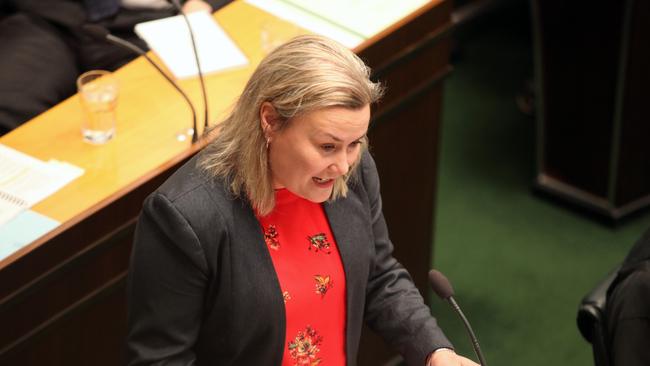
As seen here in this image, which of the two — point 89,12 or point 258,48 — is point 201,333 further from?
point 89,12

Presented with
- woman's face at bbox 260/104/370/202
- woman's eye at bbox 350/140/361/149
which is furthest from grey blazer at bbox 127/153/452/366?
woman's eye at bbox 350/140/361/149

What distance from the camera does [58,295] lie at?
266 cm

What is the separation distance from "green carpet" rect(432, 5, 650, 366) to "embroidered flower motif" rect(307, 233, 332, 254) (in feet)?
5.23

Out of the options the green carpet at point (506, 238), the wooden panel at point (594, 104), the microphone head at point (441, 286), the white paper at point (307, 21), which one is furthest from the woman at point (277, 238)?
the wooden panel at point (594, 104)

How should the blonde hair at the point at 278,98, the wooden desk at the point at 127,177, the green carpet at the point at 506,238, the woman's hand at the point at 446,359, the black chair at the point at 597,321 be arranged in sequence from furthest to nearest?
the green carpet at the point at 506,238
the wooden desk at the point at 127,177
the black chair at the point at 597,321
the woman's hand at the point at 446,359
the blonde hair at the point at 278,98

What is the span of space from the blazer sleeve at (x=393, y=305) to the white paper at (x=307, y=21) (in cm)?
101

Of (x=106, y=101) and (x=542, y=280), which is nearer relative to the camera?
(x=106, y=101)

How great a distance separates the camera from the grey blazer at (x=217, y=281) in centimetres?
208

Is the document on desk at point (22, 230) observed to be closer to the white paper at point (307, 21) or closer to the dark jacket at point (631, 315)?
the white paper at point (307, 21)

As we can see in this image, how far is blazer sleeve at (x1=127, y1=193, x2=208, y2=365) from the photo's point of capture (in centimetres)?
207

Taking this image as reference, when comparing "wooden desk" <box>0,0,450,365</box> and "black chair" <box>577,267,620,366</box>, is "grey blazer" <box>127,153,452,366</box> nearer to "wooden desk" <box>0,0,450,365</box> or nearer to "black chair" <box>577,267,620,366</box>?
"black chair" <box>577,267,620,366</box>

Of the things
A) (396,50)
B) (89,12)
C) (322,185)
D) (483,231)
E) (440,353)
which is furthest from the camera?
(483,231)

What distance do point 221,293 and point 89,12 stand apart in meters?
2.11

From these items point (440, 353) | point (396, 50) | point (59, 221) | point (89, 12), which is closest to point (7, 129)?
point (89, 12)
